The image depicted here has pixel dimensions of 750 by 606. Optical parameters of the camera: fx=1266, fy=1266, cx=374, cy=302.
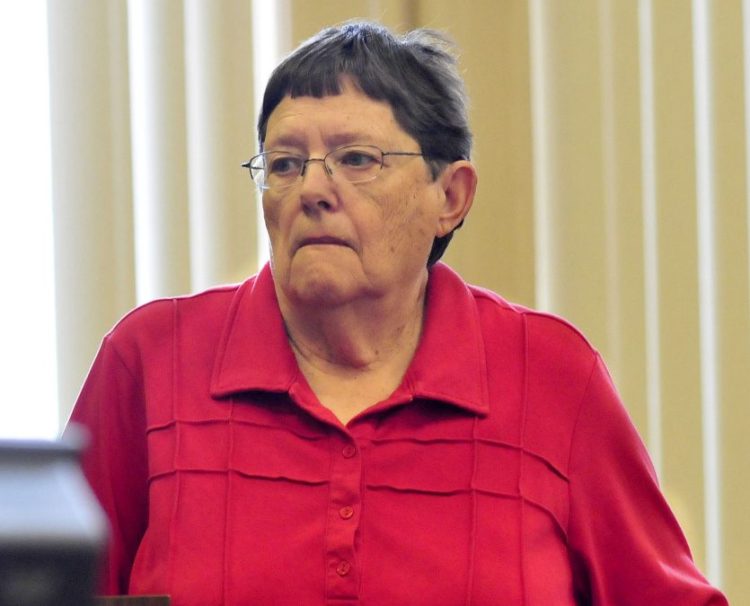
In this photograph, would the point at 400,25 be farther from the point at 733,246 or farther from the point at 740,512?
the point at 740,512

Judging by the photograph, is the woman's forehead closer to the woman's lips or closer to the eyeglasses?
the eyeglasses

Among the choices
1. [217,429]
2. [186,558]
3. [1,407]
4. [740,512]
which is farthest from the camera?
[740,512]

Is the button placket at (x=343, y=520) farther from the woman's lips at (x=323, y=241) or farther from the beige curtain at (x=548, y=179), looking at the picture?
the beige curtain at (x=548, y=179)

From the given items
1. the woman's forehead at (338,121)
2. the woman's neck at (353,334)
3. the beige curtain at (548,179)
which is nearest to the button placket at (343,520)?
the woman's neck at (353,334)

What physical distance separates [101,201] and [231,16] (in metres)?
0.42

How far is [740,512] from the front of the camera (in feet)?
8.11

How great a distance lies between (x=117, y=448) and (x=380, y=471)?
376mm

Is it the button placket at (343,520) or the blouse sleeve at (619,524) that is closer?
the button placket at (343,520)

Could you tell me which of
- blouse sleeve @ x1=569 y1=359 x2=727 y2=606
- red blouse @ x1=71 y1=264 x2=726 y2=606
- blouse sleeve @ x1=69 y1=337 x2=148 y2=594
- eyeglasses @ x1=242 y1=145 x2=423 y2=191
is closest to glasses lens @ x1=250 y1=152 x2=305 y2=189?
eyeglasses @ x1=242 y1=145 x2=423 y2=191

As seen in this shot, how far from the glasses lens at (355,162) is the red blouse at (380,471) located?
227mm

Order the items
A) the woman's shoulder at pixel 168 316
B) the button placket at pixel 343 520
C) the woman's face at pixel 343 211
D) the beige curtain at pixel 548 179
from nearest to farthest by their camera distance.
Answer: the button placket at pixel 343 520 → the woman's face at pixel 343 211 → the woman's shoulder at pixel 168 316 → the beige curtain at pixel 548 179

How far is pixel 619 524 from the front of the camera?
5.61 feet

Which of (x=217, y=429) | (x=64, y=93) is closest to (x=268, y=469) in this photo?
(x=217, y=429)

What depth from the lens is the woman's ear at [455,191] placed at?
71.5 inches
